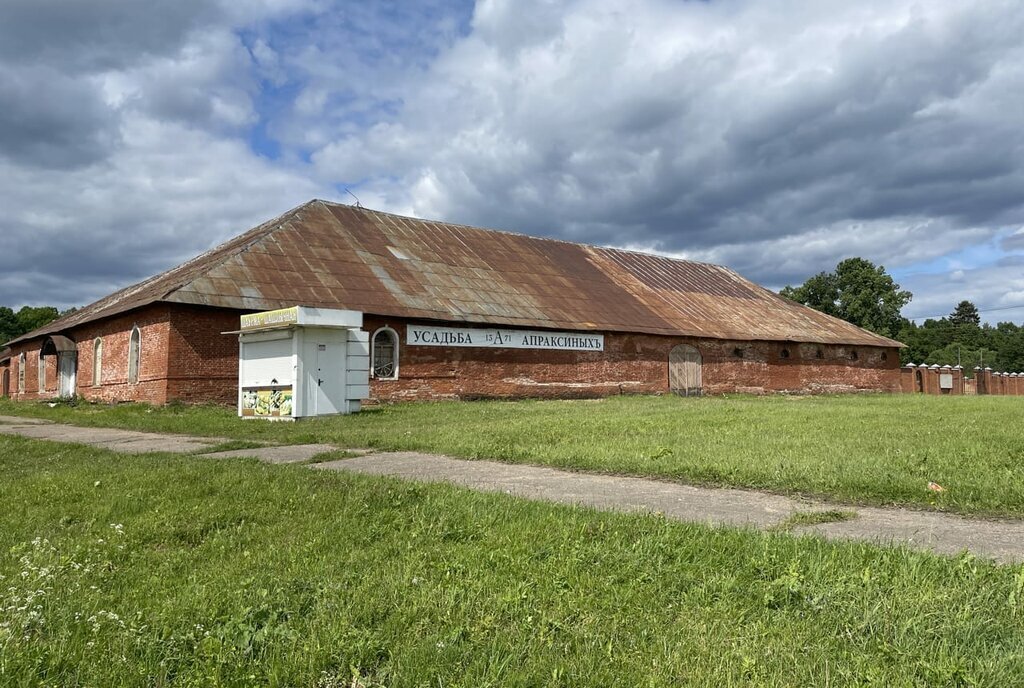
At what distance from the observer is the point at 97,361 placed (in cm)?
2406

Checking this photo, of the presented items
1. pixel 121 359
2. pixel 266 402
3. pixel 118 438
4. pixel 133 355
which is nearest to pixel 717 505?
pixel 118 438

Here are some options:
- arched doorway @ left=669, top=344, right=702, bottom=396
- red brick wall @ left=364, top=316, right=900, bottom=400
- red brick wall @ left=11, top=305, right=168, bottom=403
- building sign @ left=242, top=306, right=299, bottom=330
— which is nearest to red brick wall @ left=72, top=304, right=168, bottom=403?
red brick wall @ left=11, top=305, right=168, bottom=403

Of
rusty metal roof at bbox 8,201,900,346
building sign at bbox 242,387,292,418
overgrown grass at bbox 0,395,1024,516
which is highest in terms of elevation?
rusty metal roof at bbox 8,201,900,346

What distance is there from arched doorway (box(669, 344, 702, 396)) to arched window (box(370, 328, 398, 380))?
40.3ft

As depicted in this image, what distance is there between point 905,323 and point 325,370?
318 ft

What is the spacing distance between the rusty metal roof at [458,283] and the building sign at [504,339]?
1.32 ft

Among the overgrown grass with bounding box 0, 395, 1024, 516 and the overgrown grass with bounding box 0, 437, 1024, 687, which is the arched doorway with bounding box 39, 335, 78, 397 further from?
the overgrown grass with bounding box 0, 437, 1024, 687

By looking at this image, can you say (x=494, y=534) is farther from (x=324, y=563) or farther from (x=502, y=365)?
(x=502, y=365)

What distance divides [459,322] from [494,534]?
1894 cm

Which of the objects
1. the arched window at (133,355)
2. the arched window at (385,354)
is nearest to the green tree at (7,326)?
the arched window at (133,355)

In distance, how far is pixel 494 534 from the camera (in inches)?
189

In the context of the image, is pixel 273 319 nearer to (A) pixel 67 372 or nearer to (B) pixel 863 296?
(A) pixel 67 372

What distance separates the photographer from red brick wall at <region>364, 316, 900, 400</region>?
75.3ft

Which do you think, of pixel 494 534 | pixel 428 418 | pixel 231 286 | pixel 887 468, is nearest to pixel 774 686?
pixel 494 534
